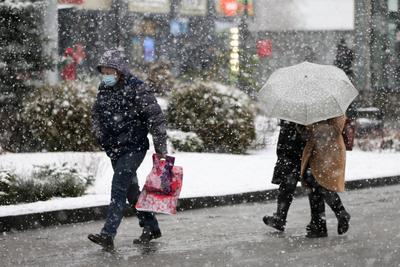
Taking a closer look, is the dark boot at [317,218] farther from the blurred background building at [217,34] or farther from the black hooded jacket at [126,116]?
the blurred background building at [217,34]

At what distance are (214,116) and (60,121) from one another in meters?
2.78

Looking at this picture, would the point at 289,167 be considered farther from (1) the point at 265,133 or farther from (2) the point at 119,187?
(1) the point at 265,133

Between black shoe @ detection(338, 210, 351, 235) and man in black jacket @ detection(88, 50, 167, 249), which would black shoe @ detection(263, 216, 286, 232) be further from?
man in black jacket @ detection(88, 50, 167, 249)

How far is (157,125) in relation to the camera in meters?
8.83

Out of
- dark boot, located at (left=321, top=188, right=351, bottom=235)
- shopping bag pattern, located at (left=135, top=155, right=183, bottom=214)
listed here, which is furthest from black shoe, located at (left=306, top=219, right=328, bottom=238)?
shopping bag pattern, located at (left=135, top=155, right=183, bottom=214)

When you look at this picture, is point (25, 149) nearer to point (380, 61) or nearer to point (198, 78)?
point (198, 78)

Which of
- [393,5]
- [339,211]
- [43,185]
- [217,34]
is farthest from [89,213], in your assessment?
[217,34]

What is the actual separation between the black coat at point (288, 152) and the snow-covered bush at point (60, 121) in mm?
7791

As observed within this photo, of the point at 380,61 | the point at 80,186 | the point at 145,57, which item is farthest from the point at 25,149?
the point at 145,57

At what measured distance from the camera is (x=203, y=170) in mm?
15680

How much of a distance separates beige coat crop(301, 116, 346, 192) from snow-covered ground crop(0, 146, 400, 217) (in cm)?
285

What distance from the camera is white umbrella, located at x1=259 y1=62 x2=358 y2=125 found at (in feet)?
30.2

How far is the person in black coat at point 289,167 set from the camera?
31.7ft

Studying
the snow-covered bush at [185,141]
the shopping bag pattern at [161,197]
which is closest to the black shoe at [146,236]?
the shopping bag pattern at [161,197]
